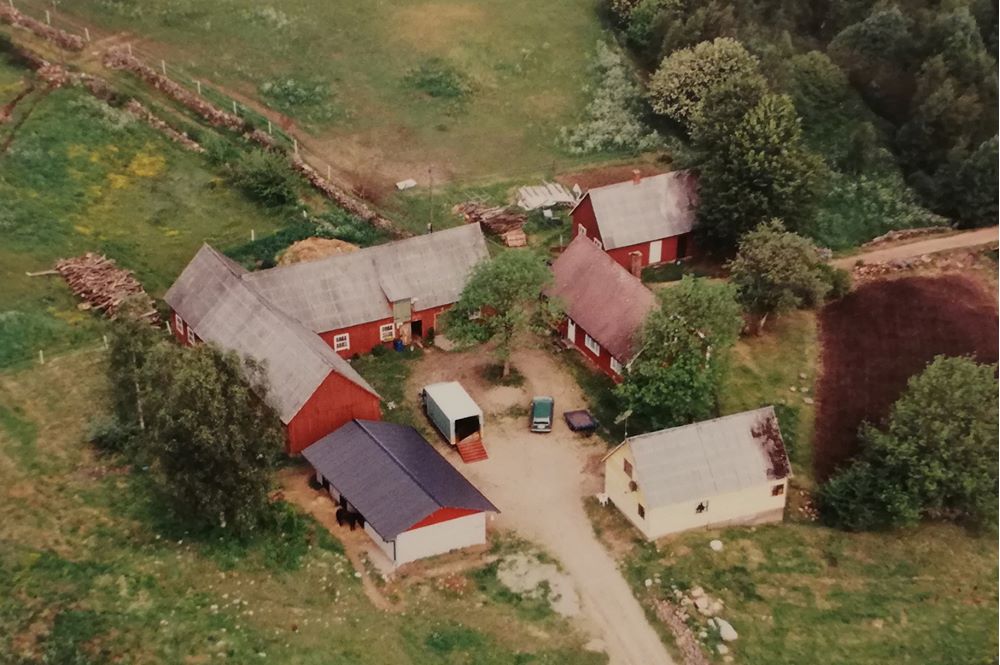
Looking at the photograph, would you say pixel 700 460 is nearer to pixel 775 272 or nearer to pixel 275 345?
pixel 775 272

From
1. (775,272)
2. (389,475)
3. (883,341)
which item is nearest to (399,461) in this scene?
(389,475)

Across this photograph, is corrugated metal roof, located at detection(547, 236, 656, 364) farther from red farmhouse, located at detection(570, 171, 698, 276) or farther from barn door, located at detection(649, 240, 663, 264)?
barn door, located at detection(649, 240, 663, 264)

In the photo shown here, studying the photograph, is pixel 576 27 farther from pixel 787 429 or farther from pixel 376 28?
pixel 787 429

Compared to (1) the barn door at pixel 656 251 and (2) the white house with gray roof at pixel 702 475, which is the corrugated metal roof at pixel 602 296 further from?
(2) the white house with gray roof at pixel 702 475

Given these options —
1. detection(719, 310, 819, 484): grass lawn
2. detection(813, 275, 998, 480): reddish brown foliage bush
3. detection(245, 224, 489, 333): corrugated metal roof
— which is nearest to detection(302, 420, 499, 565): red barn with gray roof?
detection(245, 224, 489, 333): corrugated metal roof

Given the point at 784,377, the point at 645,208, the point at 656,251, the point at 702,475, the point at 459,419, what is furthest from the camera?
the point at 656,251

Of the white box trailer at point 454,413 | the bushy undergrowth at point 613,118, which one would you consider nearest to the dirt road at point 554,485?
the white box trailer at point 454,413
